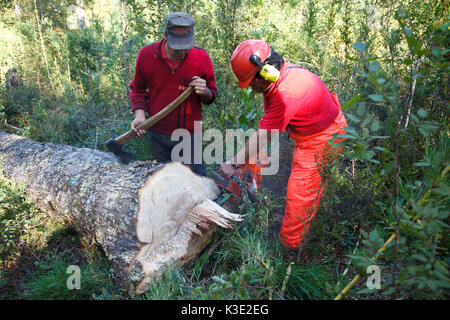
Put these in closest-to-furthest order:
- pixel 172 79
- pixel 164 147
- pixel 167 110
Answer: pixel 167 110, pixel 172 79, pixel 164 147

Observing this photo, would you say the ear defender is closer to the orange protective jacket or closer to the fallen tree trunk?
the orange protective jacket

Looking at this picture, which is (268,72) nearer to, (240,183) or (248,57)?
(248,57)

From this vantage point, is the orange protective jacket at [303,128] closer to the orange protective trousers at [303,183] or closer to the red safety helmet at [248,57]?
the orange protective trousers at [303,183]

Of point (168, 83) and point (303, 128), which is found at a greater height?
point (168, 83)

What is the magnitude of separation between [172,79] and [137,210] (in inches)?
56.6

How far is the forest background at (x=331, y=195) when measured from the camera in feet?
4.86

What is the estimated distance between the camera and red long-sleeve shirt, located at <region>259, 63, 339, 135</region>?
2279 mm

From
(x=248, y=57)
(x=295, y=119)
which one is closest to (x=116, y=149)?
(x=248, y=57)

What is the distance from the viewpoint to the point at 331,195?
234 cm

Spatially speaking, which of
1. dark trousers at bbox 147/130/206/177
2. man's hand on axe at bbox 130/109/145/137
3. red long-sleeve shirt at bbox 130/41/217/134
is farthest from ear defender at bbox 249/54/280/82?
man's hand on axe at bbox 130/109/145/137

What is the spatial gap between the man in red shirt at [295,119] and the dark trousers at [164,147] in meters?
0.79

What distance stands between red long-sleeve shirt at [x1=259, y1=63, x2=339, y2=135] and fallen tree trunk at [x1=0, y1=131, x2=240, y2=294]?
0.85m

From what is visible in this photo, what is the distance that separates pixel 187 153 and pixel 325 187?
1.62 metres

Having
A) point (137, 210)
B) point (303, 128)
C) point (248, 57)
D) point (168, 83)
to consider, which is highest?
point (248, 57)
